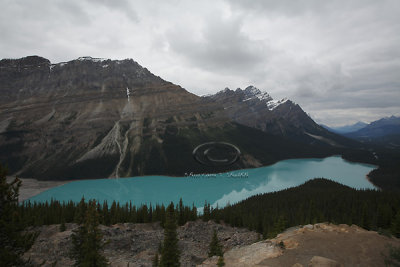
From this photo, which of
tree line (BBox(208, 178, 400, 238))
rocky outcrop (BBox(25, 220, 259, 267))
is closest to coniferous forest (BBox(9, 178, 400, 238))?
tree line (BBox(208, 178, 400, 238))

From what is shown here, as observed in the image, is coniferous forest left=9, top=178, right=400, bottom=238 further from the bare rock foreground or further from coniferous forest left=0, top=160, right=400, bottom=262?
the bare rock foreground

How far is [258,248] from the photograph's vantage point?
102 feet

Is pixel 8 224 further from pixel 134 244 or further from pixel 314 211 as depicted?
pixel 314 211

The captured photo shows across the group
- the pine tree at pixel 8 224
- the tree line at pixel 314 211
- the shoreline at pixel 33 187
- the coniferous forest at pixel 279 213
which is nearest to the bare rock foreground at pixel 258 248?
the pine tree at pixel 8 224

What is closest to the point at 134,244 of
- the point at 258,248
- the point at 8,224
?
the point at 258,248

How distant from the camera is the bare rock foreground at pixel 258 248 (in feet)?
84.7

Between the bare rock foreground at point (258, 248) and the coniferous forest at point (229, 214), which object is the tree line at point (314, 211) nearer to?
the coniferous forest at point (229, 214)

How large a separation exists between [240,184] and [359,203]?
89.9m

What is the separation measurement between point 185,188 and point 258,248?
415 ft

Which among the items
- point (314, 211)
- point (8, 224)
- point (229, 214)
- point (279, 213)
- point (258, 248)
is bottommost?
point (279, 213)

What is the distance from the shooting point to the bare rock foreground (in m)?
25.8

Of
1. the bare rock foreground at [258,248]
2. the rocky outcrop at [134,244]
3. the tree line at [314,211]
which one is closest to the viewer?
the bare rock foreground at [258,248]

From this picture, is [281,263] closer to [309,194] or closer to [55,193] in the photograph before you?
[309,194]

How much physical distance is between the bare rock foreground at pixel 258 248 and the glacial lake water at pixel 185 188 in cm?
6613
